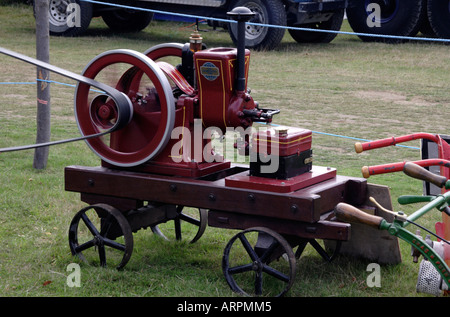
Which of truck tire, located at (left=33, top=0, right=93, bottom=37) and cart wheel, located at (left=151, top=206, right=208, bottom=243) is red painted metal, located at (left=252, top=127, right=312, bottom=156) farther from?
truck tire, located at (left=33, top=0, right=93, bottom=37)

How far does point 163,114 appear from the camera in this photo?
3766mm

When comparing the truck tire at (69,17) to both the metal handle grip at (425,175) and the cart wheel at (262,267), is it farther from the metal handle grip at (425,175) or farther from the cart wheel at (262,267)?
the metal handle grip at (425,175)

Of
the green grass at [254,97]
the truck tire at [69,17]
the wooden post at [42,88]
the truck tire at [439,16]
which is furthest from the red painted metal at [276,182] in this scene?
the truck tire at [69,17]

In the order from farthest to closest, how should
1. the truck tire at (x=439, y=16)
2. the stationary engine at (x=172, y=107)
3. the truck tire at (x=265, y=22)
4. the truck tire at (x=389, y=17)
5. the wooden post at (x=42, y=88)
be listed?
the truck tire at (x=389, y=17)
the truck tire at (x=439, y=16)
the truck tire at (x=265, y=22)
the wooden post at (x=42, y=88)
the stationary engine at (x=172, y=107)

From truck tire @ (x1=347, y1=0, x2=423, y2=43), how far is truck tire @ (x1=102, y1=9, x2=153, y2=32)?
13.9 feet

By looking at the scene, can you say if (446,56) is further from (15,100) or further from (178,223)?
(178,223)

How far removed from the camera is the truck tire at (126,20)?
1485 cm

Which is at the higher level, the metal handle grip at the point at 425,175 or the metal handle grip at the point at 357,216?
the metal handle grip at the point at 425,175

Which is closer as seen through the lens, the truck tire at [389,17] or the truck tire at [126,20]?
the truck tire at [389,17]

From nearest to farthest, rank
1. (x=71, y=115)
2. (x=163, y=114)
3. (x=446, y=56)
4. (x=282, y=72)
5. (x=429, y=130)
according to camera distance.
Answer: (x=163, y=114), (x=429, y=130), (x=71, y=115), (x=282, y=72), (x=446, y=56)

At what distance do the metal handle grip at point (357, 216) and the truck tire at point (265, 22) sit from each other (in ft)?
30.4

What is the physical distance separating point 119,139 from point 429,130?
14.0 ft

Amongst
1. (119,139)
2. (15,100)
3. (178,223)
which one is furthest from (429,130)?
(15,100)

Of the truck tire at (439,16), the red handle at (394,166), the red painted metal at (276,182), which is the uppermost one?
the truck tire at (439,16)
